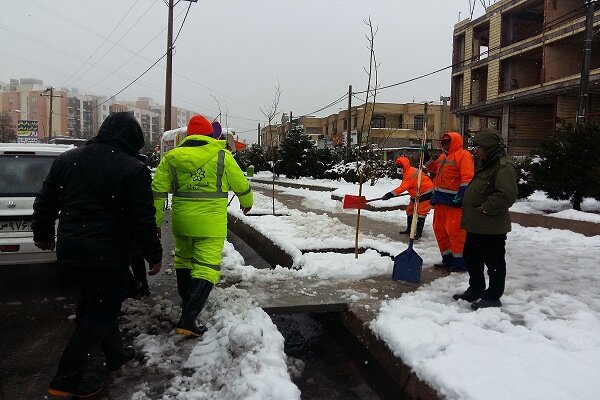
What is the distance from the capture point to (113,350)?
127 inches

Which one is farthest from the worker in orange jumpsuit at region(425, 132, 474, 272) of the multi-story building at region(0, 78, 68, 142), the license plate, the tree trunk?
the multi-story building at region(0, 78, 68, 142)

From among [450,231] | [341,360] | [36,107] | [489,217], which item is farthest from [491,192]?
[36,107]

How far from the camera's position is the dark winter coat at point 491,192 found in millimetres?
4023

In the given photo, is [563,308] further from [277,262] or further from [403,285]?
[277,262]

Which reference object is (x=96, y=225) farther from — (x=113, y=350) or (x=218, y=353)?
(x=218, y=353)

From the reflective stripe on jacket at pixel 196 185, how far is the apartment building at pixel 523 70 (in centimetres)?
2243

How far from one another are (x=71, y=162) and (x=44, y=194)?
0.30 metres

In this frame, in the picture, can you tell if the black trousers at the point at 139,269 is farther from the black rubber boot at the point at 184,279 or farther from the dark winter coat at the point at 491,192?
the dark winter coat at the point at 491,192

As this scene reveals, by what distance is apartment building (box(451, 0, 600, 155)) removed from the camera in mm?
24547

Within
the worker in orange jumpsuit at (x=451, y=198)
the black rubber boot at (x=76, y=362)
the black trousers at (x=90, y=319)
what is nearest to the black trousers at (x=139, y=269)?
the black trousers at (x=90, y=319)

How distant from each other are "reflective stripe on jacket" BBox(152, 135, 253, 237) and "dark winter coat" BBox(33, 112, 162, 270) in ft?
2.51

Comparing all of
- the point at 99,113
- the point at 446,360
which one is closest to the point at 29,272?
the point at 446,360

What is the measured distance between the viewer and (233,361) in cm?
321

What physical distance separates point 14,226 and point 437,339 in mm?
4453
